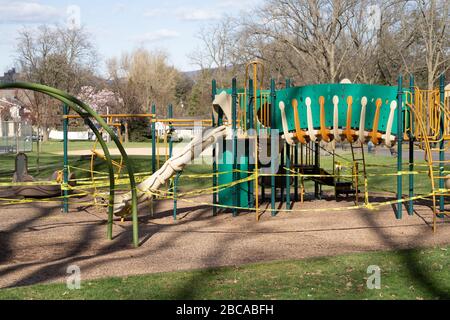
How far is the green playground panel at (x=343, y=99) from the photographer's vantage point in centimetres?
1279

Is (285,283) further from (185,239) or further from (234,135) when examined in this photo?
(234,135)

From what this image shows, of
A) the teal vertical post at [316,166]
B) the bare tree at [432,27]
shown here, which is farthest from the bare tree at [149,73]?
the teal vertical post at [316,166]

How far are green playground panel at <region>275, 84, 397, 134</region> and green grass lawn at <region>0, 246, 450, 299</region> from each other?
4.32 meters

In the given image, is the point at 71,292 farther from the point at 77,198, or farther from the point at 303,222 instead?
the point at 77,198

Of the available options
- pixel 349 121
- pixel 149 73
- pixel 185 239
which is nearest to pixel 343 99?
pixel 349 121

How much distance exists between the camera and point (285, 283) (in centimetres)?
777

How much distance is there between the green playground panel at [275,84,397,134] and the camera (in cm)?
1279

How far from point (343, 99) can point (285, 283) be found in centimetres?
603

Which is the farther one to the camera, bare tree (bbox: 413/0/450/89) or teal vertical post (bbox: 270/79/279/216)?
bare tree (bbox: 413/0/450/89)

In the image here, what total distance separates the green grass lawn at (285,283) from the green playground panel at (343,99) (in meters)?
4.32

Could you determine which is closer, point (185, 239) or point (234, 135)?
point (185, 239)

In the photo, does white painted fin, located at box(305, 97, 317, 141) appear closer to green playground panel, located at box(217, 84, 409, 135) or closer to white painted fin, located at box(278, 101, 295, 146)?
green playground panel, located at box(217, 84, 409, 135)

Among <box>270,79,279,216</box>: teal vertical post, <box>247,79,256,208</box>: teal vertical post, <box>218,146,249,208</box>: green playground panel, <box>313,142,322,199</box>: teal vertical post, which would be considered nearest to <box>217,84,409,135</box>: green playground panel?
<box>270,79,279,216</box>: teal vertical post
